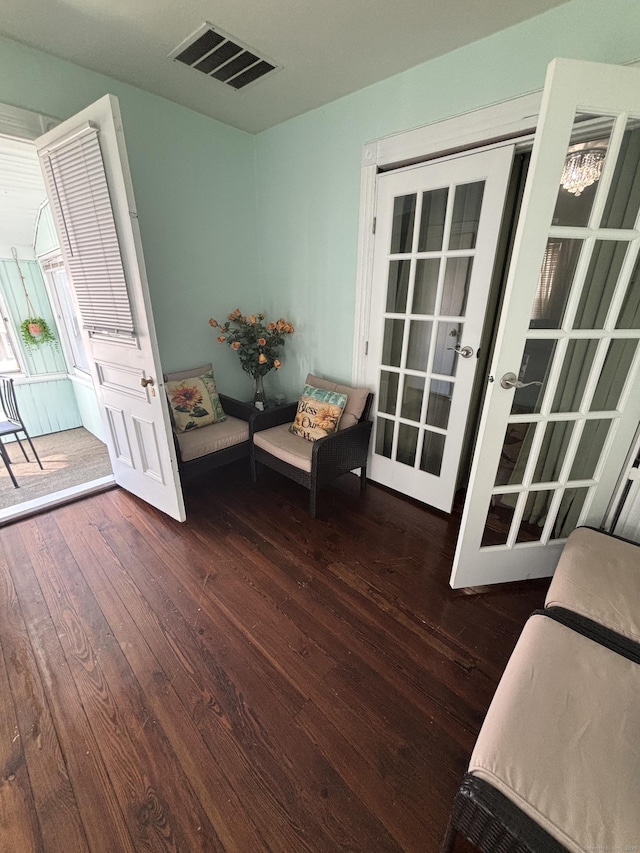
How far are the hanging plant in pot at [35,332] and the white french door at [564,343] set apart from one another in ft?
15.5

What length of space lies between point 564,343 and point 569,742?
1.28 meters

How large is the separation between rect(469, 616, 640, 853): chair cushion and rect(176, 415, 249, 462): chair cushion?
6.52 ft

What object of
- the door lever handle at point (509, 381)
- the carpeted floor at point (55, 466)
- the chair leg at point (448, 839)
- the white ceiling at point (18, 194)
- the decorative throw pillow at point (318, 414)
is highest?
the white ceiling at point (18, 194)

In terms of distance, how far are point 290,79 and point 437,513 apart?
2.78 meters

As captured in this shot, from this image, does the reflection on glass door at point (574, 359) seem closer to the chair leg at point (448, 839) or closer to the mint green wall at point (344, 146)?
the mint green wall at point (344, 146)

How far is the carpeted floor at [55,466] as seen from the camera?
9.60 ft

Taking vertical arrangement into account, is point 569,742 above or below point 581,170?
below

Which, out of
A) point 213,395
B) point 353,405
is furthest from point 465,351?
point 213,395

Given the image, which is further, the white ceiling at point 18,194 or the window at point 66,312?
the window at point 66,312

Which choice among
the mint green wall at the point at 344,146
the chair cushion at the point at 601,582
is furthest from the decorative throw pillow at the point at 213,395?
the chair cushion at the point at 601,582

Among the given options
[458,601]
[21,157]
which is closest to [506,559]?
[458,601]

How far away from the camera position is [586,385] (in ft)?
4.88

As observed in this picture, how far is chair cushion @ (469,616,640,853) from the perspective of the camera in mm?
700

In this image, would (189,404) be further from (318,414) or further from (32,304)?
(32,304)
